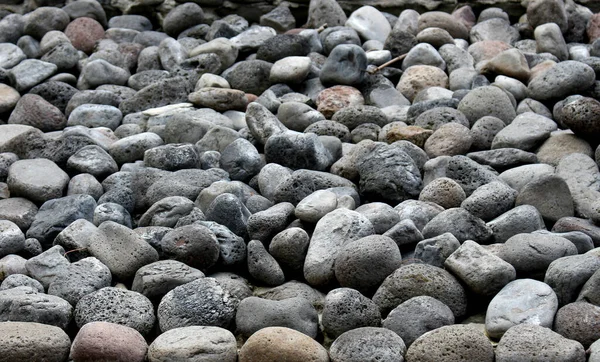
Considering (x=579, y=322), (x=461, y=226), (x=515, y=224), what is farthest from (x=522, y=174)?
(x=579, y=322)

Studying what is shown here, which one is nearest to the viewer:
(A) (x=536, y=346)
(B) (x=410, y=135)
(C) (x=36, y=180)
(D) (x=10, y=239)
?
(A) (x=536, y=346)

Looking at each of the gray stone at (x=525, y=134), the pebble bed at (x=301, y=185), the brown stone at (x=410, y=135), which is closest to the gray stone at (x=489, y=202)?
the pebble bed at (x=301, y=185)

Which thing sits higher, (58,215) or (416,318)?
(416,318)

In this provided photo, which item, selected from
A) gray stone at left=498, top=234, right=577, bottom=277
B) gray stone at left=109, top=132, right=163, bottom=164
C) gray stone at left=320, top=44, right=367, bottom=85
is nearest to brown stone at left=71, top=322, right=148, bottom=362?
gray stone at left=498, top=234, right=577, bottom=277

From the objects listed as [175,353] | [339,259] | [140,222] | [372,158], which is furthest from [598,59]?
[175,353]

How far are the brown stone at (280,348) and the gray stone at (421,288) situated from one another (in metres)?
0.39

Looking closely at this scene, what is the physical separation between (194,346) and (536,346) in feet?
3.60

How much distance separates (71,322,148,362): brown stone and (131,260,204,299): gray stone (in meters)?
0.34

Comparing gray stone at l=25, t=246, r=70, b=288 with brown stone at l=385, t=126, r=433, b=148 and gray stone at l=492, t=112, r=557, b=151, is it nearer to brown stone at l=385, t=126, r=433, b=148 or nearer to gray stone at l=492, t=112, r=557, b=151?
brown stone at l=385, t=126, r=433, b=148

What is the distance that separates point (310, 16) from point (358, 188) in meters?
2.31

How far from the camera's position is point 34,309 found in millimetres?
3199

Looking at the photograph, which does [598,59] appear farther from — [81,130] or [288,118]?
[81,130]

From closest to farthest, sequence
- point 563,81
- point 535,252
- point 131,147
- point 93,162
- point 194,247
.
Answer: point 535,252
point 194,247
point 93,162
point 131,147
point 563,81

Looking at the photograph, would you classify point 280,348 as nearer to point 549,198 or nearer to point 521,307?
point 521,307
